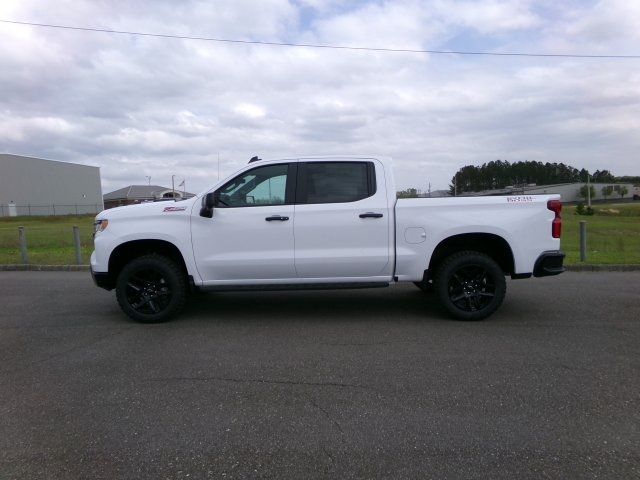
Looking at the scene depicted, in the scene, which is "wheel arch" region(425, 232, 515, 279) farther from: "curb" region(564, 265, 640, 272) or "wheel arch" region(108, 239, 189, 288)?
"curb" region(564, 265, 640, 272)

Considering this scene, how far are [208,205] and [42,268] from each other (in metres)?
8.02

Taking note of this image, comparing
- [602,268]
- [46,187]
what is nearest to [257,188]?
[602,268]

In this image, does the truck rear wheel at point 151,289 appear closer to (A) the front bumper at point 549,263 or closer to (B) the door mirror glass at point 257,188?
(B) the door mirror glass at point 257,188

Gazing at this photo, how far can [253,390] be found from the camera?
13.9 ft

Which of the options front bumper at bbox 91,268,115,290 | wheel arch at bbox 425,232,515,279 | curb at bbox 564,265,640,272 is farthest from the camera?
curb at bbox 564,265,640,272

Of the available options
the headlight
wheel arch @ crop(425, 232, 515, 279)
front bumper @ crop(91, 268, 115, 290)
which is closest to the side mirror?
the headlight

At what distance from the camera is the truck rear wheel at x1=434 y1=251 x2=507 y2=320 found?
6.17 metres

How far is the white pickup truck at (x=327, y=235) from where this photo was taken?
6.10 metres

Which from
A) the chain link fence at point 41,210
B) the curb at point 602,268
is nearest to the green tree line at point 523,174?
the chain link fence at point 41,210

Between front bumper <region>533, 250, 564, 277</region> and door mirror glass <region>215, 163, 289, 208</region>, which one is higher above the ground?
door mirror glass <region>215, 163, 289, 208</region>

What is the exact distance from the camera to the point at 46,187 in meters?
74.6

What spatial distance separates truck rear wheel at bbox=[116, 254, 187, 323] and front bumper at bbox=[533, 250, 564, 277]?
422 cm

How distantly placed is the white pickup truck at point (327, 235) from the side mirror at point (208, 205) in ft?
0.04

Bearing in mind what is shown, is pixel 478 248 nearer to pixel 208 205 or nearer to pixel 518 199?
pixel 518 199
